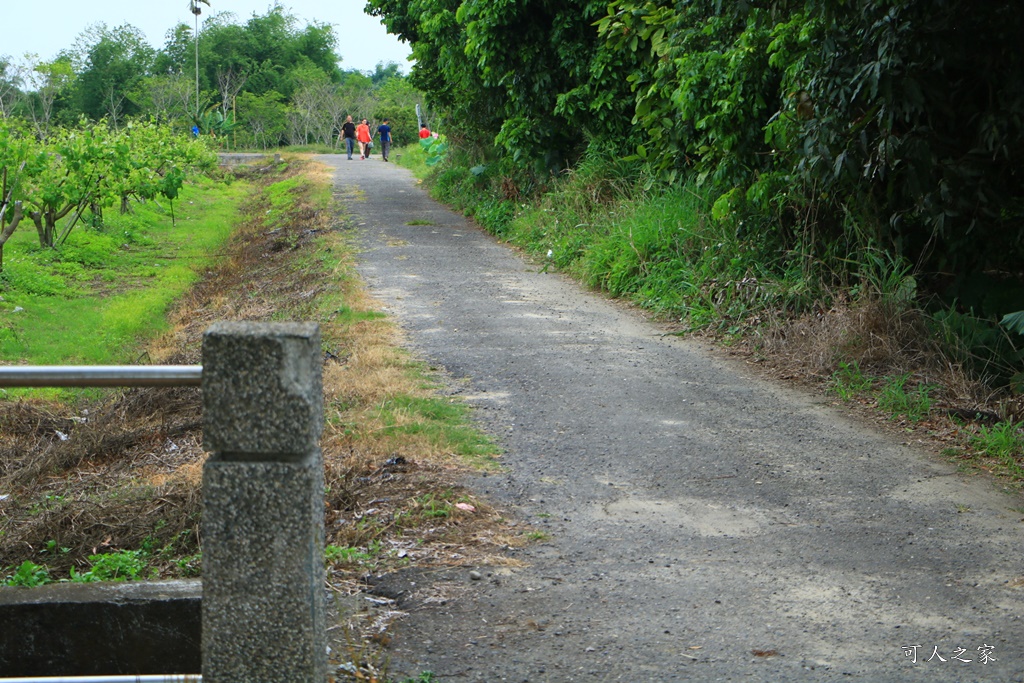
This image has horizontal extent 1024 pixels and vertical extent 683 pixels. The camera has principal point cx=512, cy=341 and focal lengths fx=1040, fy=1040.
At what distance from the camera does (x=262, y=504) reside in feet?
8.23

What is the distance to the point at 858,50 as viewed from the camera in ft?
24.3

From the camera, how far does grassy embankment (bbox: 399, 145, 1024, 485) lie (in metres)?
6.43

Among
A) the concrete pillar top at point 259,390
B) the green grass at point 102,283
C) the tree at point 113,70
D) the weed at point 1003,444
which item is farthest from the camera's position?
the tree at point 113,70

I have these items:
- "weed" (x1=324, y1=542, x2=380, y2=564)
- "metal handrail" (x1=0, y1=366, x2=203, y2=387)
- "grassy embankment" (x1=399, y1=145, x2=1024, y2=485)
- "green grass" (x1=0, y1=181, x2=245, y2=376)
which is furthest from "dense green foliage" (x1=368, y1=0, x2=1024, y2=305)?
"green grass" (x1=0, y1=181, x2=245, y2=376)

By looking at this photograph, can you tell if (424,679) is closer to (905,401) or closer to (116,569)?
(116,569)

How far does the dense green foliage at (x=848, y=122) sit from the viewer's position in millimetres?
7031

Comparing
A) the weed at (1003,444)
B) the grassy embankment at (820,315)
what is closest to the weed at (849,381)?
the grassy embankment at (820,315)

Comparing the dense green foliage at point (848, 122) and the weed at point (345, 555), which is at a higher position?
the dense green foliage at point (848, 122)

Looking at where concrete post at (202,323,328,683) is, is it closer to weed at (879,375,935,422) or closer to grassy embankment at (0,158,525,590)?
grassy embankment at (0,158,525,590)

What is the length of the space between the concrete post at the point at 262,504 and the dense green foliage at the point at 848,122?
565cm

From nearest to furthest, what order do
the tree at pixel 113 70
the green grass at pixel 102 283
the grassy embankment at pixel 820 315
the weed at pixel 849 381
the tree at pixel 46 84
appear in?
1. the grassy embankment at pixel 820 315
2. the weed at pixel 849 381
3. the green grass at pixel 102 283
4. the tree at pixel 46 84
5. the tree at pixel 113 70

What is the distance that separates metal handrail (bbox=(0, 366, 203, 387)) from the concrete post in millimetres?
61

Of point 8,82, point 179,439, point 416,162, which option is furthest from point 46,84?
point 179,439

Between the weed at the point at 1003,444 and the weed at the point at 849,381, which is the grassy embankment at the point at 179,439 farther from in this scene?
the weed at the point at 1003,444
